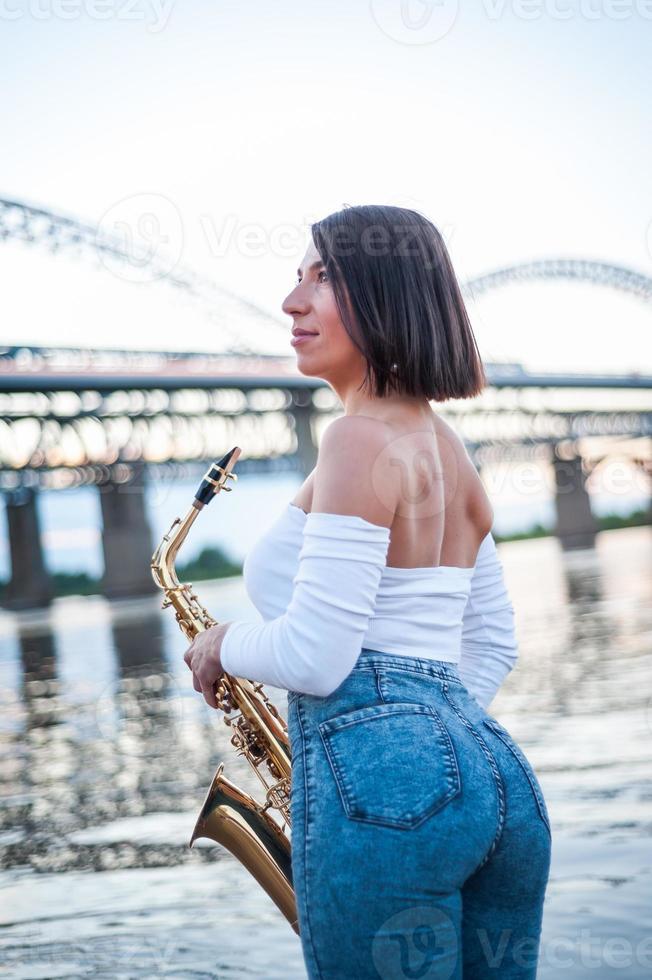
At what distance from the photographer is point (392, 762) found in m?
1.55

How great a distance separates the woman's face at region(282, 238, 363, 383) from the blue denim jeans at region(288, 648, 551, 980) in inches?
20.1

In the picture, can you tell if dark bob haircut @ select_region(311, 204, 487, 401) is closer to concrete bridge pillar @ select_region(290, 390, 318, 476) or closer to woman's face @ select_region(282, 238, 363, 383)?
woman's face @ select_region(282, 238, 363, 383)

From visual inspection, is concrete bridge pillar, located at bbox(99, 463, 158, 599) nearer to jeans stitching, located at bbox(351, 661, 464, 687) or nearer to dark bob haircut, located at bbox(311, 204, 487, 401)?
dark bob haircut, located at bbox(311, 204, 487, 401)

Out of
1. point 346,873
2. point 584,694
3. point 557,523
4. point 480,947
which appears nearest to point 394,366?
point 346,873

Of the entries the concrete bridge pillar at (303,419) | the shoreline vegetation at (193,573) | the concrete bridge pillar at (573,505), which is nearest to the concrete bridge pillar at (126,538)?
the shoreline vegetation at (193,573)

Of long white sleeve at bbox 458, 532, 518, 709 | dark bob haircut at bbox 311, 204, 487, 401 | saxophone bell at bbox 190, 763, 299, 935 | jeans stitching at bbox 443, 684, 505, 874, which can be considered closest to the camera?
jeans stitching at bbox 443, 684, 505, 874

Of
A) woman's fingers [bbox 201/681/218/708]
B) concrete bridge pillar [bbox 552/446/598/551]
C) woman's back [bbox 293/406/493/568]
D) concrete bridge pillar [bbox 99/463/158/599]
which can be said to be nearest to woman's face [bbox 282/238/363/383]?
woman's back [bbox 293/406/493/568]

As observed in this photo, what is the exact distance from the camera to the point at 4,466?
4362 cm

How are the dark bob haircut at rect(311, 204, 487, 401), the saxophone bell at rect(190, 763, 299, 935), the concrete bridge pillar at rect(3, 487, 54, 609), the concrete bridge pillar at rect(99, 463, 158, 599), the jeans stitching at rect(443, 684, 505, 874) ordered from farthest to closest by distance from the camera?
the concrete bridge pillar at rect(3, 487, 54, 609)
the concrete bridge pillar at rect(99, 463, 158, 599)
the saxophone bell at rect(190, 763, 299, 935)
the dark bob haircut at rect(311, 204, 487, 401)
the jeans stitching at rect(443, 684, 505, 874)

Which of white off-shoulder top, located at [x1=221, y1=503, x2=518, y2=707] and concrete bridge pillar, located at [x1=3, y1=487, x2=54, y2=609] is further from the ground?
white off-shoulder top, located at [x1=221, y1=503, x2=518, y2=707]

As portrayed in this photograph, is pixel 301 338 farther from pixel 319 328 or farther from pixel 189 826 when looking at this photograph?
pixel 189 826

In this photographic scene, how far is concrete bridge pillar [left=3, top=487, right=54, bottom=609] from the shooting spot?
44.8 metres

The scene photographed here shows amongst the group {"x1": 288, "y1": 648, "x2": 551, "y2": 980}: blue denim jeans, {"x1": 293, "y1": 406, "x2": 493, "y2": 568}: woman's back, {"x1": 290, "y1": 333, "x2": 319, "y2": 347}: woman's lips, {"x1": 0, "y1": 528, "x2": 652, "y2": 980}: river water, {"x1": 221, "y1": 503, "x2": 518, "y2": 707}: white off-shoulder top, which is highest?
{"x1": 290, "y1": 333, "x2": 319, "y2": 347}: woman's lips

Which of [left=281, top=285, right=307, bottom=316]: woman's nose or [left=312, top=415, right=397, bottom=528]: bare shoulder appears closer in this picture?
[left=312, top=415, right=397, bottom=528]: bare shoulder
